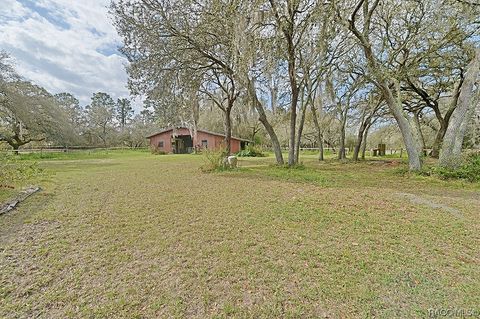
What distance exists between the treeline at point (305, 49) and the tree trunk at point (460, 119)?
28mm

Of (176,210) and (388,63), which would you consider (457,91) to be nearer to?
(388,63)

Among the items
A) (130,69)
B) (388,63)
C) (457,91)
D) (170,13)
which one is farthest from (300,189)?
(457,91)

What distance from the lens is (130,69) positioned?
9852mm

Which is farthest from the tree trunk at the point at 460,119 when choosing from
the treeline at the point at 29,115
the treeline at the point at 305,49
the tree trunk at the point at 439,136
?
the treeline at the point at 29,115

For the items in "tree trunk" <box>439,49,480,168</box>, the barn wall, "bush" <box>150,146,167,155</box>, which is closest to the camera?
"tree trunk" <box>439,49,480,168</box>

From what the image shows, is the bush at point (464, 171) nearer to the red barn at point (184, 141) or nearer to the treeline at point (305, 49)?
the treeline at point (305, 49)

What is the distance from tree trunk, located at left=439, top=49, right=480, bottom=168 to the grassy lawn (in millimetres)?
3675

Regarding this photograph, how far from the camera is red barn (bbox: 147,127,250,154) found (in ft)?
92.4

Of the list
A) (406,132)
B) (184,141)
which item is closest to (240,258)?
(406,132)

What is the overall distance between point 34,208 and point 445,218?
23.0ft

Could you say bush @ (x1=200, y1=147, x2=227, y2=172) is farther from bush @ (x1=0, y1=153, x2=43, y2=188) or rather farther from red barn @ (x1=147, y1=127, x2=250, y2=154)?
red barn @ (x1=147, y1=127, x2=250, y2=154)

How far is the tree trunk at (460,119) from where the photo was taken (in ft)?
24.1

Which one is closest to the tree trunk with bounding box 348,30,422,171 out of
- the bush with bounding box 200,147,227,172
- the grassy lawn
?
the grassy lawn

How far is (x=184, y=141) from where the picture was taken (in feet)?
100
